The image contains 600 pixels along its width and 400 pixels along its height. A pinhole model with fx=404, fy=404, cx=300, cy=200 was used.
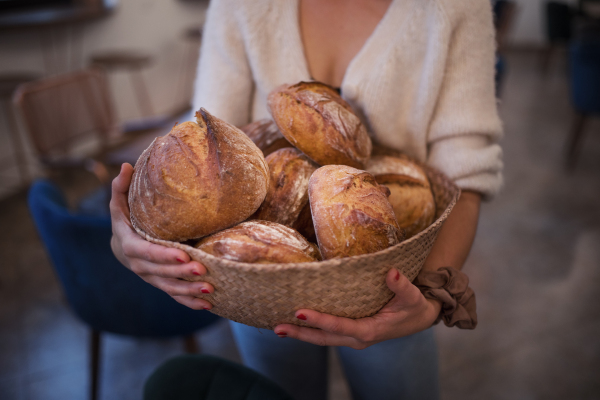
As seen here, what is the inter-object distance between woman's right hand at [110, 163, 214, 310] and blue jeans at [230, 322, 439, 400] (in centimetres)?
43

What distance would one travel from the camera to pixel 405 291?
1.93 feet

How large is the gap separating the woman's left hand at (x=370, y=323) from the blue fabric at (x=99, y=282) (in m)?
0.80

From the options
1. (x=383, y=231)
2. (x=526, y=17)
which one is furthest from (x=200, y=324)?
(x=526, y=17)

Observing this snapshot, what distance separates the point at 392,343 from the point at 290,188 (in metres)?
0.45

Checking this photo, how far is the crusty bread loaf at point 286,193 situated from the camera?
0.70m

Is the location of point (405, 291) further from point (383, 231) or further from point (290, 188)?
point (290, 188)

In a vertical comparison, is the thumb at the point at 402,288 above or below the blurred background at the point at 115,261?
above

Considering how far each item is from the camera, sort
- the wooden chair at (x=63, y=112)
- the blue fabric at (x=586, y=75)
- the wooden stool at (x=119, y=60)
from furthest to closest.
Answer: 1. the wooden stool at (x=119, y=60)
2. the blue fabric at (x=586, y=75)
3. the wooden chair at (x=63, y=112)

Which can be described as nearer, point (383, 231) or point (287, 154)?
point (383, 231)

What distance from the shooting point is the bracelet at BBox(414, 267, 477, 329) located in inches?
27.8

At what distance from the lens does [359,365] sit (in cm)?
95

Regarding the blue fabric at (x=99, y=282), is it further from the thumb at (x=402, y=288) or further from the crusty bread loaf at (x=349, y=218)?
the thumb at (x=402, y=288)

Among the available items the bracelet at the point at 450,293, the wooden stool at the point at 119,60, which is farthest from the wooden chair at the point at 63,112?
the bracelet at the point at 450,293

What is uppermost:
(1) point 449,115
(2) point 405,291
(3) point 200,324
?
(1) point 449,115
